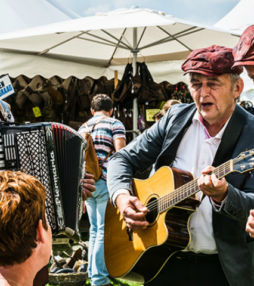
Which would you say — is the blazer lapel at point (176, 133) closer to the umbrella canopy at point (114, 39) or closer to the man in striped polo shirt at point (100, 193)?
the man in striped polo shirt at point (100, 193)

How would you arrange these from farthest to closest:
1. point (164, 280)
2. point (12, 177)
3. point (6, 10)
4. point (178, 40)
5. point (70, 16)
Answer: point (70, 16), point (6, 10), point (178, 40), point (164, 280), point (12, 177)

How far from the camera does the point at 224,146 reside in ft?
6.98

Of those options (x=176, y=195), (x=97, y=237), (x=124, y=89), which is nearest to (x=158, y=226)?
(x=176, y=195)

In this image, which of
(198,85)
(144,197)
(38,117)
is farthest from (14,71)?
(198,85)

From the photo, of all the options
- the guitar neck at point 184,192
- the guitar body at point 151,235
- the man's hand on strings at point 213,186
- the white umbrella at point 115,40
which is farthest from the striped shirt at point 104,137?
the man's hand on strings at point 213,186

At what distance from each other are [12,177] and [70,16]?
29.2ft

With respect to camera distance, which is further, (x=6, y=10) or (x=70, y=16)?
(x=70, y=16)

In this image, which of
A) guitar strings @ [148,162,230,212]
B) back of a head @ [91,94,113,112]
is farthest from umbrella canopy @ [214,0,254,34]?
guitar strings @ [148,162,230,212]

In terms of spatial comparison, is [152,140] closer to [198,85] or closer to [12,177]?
[198,85]

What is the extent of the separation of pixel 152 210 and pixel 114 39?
4.54 meters

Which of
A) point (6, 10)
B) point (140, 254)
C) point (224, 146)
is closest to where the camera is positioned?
point (224, 146)

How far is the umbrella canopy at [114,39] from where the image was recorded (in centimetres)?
530

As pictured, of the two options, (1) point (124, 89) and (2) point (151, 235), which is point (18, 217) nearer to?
(2) point (151, 235)

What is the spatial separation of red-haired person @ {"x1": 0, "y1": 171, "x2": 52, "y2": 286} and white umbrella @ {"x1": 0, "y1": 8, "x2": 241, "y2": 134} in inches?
154
